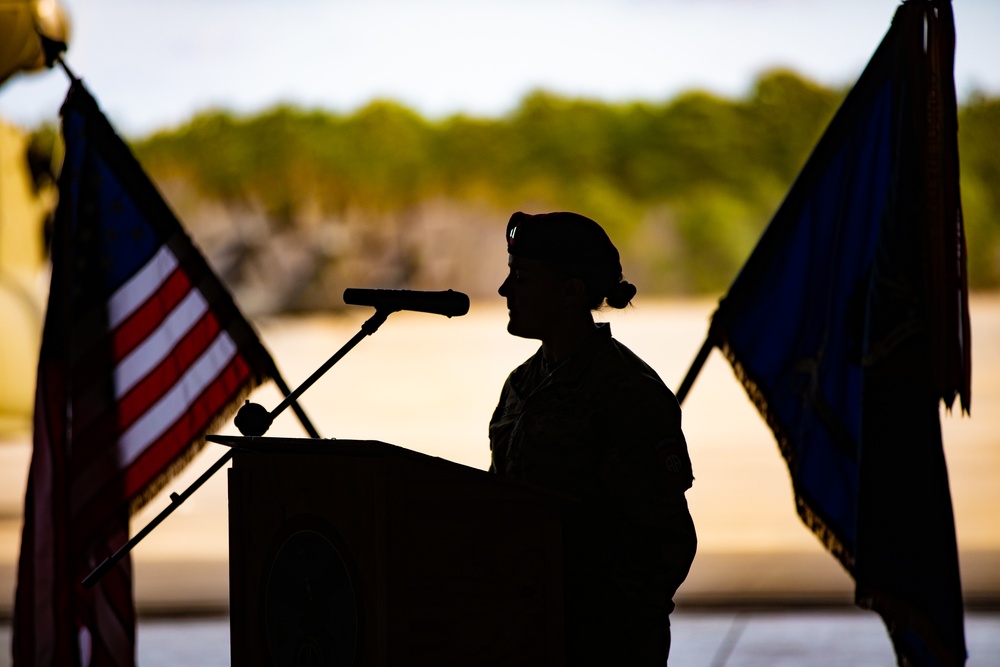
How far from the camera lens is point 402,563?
5.65ft

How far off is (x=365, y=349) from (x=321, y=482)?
59.1 feet

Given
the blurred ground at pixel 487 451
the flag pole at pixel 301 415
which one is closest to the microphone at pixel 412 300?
the blurred ground at pixel 487 451

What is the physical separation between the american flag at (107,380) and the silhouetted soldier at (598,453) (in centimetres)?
139

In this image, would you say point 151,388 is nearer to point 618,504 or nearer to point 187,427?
point 187,427

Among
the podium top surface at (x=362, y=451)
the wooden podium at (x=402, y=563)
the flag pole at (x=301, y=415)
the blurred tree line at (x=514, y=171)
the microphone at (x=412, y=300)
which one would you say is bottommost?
the wooden podium at (x=402, y=563)

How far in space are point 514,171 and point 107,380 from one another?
1412cm

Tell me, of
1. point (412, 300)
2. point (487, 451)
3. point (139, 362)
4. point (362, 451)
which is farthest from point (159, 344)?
point (487, 451)

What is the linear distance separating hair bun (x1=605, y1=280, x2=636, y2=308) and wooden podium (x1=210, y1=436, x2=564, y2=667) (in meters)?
0.38

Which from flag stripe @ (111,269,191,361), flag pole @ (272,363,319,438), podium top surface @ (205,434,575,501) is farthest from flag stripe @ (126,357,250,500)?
podium top surface @ (205,434,575,501)

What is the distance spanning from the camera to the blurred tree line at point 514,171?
16.0 m

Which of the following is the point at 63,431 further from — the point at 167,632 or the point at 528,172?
the point at 528,172

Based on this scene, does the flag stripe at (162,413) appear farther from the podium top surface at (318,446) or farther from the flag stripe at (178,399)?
the podium top surface at (318,446)

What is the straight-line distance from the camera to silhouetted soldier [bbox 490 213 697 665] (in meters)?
1.88

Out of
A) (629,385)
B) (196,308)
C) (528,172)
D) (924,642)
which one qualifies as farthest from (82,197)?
(528,172)
